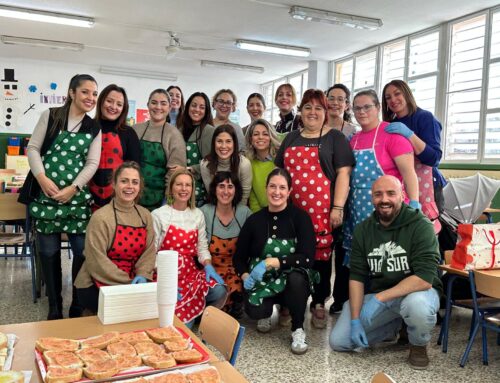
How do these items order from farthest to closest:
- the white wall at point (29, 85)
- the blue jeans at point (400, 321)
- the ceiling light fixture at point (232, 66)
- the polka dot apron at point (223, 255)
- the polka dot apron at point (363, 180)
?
1. the white wall at point (29, 85)
2. the ceiling light fixture at point (232, 66)
3. the polka dot apron at point (223, 255)
4. the polka dot apron at point (363, 180)
5. the blue jeans at point (400, 321)

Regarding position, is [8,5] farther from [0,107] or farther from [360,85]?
[360,85]

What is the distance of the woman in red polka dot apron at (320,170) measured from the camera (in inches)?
117

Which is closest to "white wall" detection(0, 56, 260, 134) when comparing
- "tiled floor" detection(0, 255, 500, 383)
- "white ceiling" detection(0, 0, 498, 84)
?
"white ceiling" detection(0, 0, 498, 84)

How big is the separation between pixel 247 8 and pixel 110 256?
475cm

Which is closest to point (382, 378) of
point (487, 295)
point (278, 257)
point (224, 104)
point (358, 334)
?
point (358, 334)

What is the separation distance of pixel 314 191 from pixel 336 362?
1048mm

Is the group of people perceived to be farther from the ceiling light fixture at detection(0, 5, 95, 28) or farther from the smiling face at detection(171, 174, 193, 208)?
the ceiling light fixture at detection(0, 5, 95, 28)

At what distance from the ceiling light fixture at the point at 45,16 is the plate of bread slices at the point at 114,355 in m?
6.44

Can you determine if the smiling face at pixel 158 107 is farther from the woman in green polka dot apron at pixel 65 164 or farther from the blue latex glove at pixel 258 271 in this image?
the blue latex glove at pixel 258 271

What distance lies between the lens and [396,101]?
127 inches

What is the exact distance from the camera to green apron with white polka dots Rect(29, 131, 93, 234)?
278 cm

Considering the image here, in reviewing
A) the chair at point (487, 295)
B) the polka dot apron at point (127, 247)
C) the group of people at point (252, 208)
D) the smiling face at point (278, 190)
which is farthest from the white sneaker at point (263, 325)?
the chair at point (487, 295)

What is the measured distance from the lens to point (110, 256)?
2.60m

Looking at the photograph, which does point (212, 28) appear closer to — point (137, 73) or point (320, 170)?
point (137, 73)
